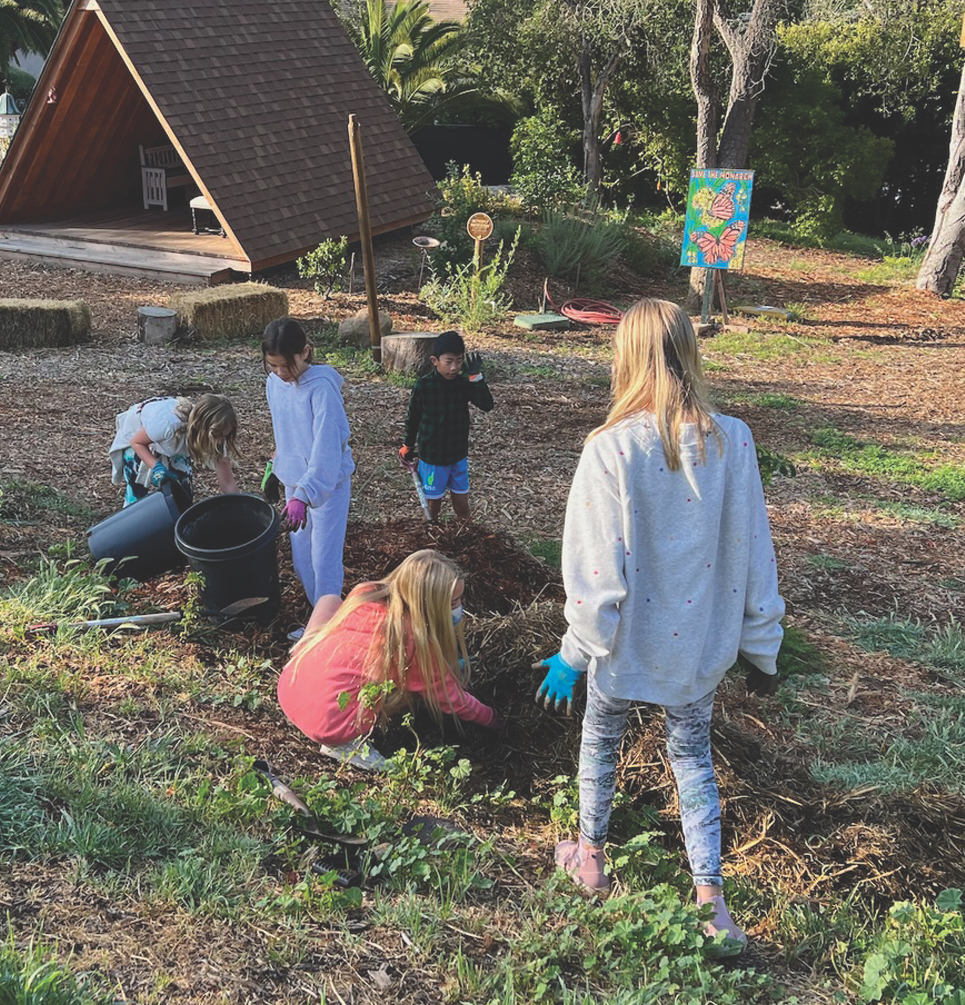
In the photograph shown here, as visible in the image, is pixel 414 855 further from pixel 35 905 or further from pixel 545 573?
pixel 545 573

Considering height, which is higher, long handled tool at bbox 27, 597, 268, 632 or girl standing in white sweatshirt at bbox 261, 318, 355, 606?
girl standing in white sweatshirt at bbox 261, 318, 355, 606

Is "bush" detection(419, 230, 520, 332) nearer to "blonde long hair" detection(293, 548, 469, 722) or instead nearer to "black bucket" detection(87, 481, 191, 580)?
"black bucket" detection(87, 481, 191, 580)

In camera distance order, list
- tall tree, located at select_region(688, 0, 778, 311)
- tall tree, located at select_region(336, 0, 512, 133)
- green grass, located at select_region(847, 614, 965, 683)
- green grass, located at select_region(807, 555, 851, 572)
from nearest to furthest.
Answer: green grass, located at select_region(847, 614, 965, 683), green grass, located at select_region(807, 555, 851, 572), tall tree, located at select_region(688, 0, 778, 311), tall tree, located at select_region(336, 0, 512, 133)

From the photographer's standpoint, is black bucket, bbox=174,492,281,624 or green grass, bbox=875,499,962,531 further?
green grass, bbox=875,499,962,531

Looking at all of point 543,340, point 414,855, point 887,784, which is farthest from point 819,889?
point 543,340

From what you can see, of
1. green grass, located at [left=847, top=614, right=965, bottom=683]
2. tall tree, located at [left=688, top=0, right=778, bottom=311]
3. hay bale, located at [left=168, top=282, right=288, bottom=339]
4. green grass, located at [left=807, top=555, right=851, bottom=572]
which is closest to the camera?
green grass, located at [left=847, top=614, right=965, bottom=683]

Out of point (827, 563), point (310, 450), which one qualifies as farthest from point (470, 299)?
point (310, 450)

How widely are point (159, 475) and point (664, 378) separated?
2.91 metres

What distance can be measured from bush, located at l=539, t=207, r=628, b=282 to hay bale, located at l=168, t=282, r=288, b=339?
13.5ft

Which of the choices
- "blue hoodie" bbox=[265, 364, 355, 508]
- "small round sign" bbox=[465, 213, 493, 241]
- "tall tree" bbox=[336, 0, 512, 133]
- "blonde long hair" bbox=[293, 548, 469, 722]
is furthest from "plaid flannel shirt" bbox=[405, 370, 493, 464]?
"tall tree" bbox=[336, 0, 512, 133]

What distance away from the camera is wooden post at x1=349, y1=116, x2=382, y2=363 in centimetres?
930

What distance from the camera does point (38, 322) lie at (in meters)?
9.64

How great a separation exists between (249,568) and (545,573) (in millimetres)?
1580

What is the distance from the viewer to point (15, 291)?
1144cm
